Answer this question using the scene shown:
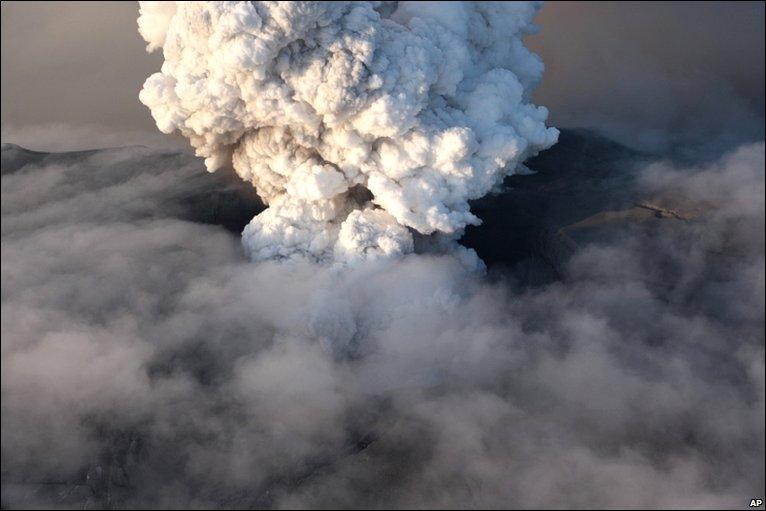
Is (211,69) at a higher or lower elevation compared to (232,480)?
higher

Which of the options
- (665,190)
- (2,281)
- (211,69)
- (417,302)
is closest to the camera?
(2,281)

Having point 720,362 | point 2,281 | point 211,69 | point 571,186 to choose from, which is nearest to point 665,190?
point 571,186

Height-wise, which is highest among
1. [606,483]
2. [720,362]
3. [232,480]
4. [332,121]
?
[332,121]

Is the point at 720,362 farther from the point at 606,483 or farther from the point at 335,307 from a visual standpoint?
the point at 335,307

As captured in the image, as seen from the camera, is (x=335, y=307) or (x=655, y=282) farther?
(x=655, y=282)

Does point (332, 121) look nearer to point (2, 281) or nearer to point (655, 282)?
point (2, 281)

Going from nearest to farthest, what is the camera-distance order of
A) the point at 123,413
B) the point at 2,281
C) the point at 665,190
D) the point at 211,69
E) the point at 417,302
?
the point at 2,281 → the point at 123,413 → the point at 211,69 → the point at 417,302 → the point at 665,190

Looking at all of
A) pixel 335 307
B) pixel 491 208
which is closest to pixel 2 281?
pixel 335 307
